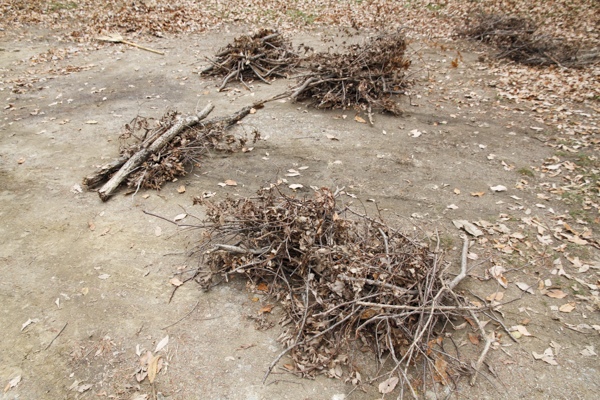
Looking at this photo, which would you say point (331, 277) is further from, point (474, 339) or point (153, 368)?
point (153, 368)

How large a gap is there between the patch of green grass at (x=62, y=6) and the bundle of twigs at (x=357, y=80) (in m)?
11.4

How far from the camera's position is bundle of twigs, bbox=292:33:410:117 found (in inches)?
282

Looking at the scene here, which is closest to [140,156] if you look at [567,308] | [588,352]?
[567,308]

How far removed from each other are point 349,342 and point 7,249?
14.0ft

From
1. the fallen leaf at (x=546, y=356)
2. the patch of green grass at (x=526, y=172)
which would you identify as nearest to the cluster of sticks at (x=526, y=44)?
the patch of green grass at (x=526, y=172)

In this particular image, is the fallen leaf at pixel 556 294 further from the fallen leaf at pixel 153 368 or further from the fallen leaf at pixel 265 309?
the fallen leaf at pixel 153 368

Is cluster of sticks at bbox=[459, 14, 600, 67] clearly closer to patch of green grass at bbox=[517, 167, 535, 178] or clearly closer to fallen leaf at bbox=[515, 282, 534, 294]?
patch of green grass at bbox=[517, 167, 535, 178]

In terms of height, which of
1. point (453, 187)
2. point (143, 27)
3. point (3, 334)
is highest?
point (143, 27)

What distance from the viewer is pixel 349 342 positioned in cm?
307

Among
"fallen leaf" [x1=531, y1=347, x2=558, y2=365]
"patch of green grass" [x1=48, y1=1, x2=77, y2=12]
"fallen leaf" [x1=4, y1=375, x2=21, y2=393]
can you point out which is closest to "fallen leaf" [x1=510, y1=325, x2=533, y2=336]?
"fallen leaf" [x1=531, y1=347, x2=558, y2=365]

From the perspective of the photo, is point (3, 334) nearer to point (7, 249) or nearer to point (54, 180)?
point (7, 249)

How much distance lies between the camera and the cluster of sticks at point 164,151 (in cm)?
519

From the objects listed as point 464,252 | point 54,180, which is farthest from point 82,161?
point 464,252

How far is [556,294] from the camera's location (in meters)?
3.45
